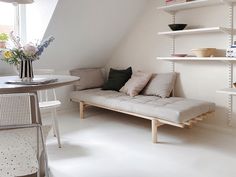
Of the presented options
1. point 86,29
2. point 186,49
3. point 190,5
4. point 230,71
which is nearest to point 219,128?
point 230,71

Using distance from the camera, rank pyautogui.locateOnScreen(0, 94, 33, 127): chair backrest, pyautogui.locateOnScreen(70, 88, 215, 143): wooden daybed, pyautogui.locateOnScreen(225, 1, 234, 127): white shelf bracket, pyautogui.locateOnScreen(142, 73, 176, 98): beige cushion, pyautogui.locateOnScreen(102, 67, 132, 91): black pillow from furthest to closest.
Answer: pyautogui.locateOnScreen(102, 67, 132, 91): black pillow → pyautogui.locateOnScreen(142, 73, 176, 98): beige cushion → pyautogui.locateOnScreen(225, 1, 234, 127): white shelf bracket → pyautogui.locateOnScreen(70, 88, 215, 143): wooden daybed → pyautogui.locateOnScreen(0, 94, 33, 127): chair backrest

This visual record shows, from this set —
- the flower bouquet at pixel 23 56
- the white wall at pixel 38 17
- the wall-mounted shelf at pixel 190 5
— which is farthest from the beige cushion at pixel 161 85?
the flower bouquet at pixel 23 56

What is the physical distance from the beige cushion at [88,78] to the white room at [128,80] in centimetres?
2

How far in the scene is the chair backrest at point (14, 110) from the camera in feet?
5.35

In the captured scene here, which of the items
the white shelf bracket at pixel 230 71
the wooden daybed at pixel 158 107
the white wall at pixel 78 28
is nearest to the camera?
the wooden daybed at pixel 158 107

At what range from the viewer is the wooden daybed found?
9.30 feet

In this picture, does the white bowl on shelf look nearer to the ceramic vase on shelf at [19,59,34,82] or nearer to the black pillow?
the black pillow

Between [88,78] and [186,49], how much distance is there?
1.65 m

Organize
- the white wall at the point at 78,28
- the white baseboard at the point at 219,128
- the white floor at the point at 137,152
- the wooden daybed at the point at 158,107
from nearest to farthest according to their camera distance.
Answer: the white floor at the point at 137,152, the wooden daybed at the point at 158,107, the white baseboard at the point at 219,128, the white wall at the point at 78,28

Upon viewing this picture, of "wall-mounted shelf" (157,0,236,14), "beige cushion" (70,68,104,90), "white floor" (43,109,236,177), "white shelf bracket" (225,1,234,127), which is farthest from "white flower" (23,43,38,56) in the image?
"white shelf bracket" (225,1,234,127)

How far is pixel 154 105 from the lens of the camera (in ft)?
10.1

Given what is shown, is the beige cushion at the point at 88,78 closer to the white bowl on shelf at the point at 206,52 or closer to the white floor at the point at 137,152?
the white floor at the point at 137,152

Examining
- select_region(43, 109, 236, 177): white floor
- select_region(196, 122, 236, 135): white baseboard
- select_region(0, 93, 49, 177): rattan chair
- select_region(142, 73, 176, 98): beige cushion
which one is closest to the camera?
select_region(0, 93, 49, 177): rattan chair

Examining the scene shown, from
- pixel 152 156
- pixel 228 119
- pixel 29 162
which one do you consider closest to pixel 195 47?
pixel 228 119
